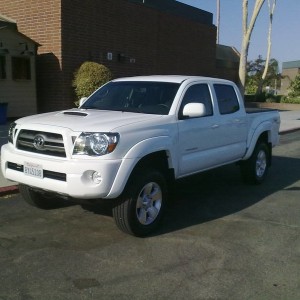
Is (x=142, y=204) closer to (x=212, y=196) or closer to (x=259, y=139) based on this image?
(x=212, y=196)

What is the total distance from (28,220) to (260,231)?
2.89m

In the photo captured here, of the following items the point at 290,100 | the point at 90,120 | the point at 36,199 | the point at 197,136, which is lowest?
the point at 36,199

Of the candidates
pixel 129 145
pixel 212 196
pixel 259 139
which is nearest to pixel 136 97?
pixel 129 145

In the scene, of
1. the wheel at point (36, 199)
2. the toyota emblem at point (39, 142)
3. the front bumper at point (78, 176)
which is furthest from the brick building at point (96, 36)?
the front bumper at point (78, 176)

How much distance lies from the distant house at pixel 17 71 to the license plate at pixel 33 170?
32.9 ft

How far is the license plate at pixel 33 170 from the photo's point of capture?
4707mm

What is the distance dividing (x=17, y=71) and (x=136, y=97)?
389 inches

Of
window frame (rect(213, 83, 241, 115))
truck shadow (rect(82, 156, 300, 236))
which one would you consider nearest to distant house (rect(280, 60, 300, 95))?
truck shadow (rect(82, 156, 300, 236))

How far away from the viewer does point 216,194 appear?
698 centimetres

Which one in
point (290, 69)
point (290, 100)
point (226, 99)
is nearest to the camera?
point (226, 99)

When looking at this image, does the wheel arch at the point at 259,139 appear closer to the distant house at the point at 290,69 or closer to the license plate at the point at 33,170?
the license plate at the point at 33,170

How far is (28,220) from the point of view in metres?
5.39

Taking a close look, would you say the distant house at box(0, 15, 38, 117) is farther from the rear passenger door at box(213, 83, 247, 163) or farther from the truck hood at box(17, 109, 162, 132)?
the truck hood at box(17, 109, 162, 132)

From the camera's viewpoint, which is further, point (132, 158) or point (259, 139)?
point (259, 139)
